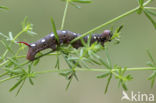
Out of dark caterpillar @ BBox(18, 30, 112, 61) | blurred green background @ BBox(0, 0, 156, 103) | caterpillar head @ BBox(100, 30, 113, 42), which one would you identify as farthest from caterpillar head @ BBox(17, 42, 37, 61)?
blurred green background @ BBox(0, 0, 156, 103)

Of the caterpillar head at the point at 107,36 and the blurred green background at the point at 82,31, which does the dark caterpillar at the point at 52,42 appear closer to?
the caterpillar head at the point at 107,36

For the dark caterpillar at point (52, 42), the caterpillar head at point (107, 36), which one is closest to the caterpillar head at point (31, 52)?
the dark caterpillar at point (52, 42)

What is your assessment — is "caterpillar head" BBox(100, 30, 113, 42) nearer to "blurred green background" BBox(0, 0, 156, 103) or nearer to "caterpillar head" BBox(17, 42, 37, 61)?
"caterpillar head" BBox(17, 42, 37, 61)

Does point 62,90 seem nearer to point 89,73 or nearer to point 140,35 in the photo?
point 89,73

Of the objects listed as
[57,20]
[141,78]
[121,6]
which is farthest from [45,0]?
[141,78]

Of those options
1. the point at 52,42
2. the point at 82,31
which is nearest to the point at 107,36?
the point at 52,42

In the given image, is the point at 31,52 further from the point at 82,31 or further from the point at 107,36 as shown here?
the point at 82,31

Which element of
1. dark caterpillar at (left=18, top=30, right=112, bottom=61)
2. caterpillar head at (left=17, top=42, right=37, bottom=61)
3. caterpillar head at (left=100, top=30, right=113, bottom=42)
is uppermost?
caterpillar head at (left=100, top=30, right=113, bottom=42)

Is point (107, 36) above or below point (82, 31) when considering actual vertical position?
below
